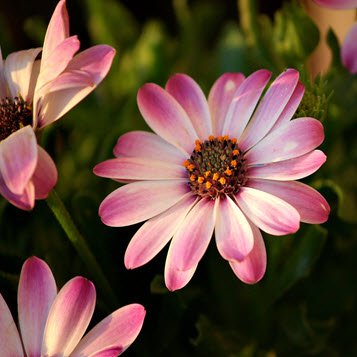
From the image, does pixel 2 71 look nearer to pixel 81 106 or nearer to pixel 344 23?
pixel 81 106

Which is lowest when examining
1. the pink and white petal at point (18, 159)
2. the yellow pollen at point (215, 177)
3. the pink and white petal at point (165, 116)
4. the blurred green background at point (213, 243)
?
the blurred green background at point (213, 243)

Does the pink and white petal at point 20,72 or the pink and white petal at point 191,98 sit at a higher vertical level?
the pink and white petal at point 20,72

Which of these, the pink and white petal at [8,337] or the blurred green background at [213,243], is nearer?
the pink and white petal at [8,337]

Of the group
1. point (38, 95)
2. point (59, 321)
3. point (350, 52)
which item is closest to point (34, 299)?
point (59, 321)

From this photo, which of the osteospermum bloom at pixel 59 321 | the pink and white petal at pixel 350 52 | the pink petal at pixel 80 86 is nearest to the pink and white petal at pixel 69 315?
the osteospermum bloom at pixel 59 321

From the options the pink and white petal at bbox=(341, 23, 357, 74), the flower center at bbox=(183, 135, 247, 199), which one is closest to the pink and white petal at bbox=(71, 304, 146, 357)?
the flower center at bbox=(183, 135, 247, 199)

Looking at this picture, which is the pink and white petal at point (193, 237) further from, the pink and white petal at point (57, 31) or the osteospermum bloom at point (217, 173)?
the pink and white petal at point (57, 31)
